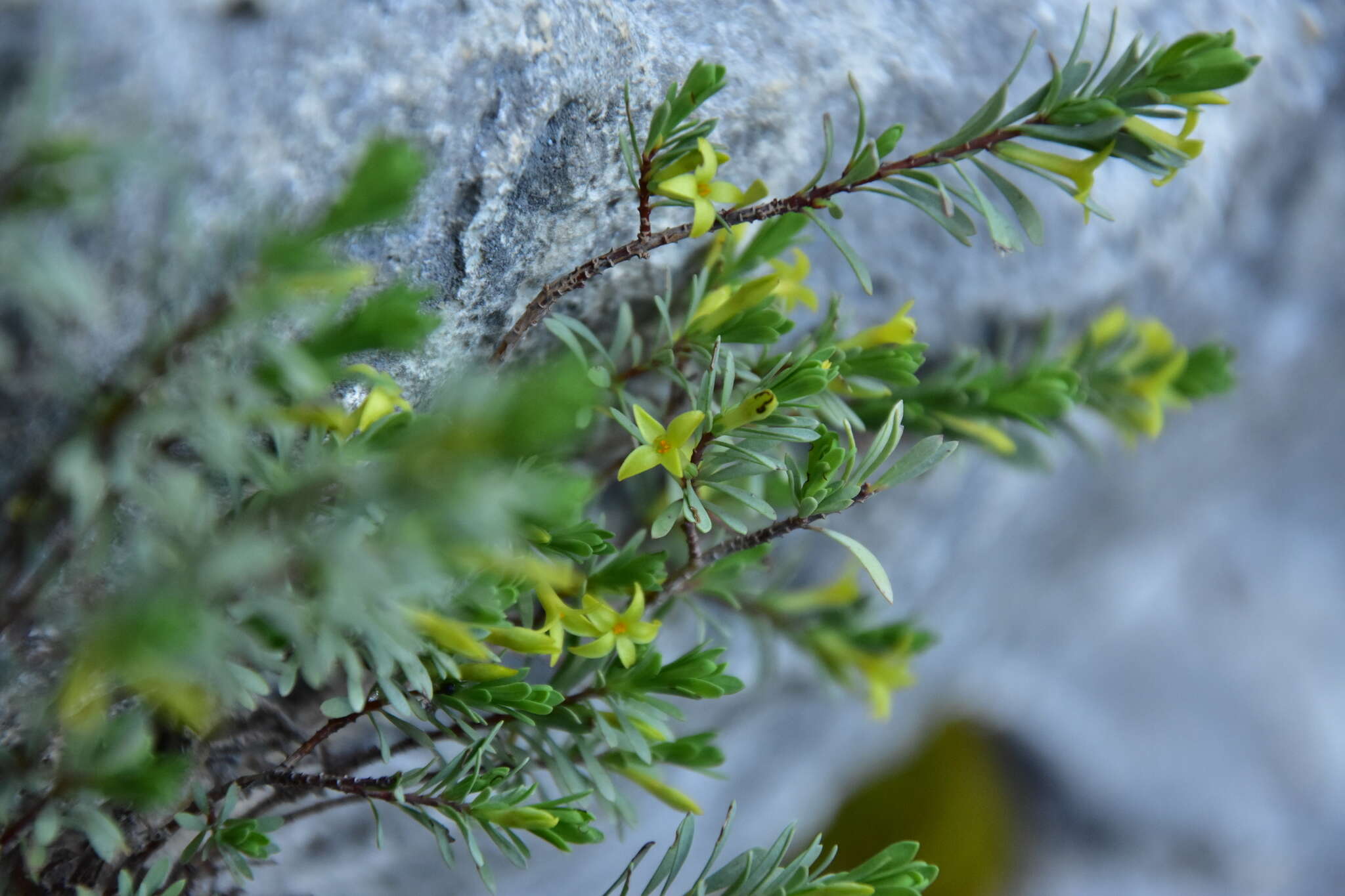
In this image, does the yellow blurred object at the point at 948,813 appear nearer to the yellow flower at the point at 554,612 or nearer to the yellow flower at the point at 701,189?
the yellow flower at the point at 554,612

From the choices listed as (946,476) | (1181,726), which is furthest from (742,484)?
(1181,726)

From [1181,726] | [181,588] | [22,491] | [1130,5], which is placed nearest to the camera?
[181,588]

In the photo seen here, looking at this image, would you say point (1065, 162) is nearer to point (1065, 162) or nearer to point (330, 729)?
point (1065, 162)

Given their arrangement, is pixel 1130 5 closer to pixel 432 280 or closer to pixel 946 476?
pixel 946 476

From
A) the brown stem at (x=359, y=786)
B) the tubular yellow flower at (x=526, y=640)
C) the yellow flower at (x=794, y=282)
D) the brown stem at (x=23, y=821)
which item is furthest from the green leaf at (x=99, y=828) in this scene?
the yellow flower at (x=794, y=282)

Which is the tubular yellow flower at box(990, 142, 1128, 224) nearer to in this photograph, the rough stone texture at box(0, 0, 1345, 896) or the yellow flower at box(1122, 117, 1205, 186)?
the yellow flower at box(1122, 117, 1205, 186)

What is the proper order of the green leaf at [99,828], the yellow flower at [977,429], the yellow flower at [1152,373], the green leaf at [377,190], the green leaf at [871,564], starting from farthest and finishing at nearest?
the yellow flower at [1152,373] → the yellow flower at [977,429] → the green leaf at [871,564] → the green leaf at [99,828] → the green leaf at [377,190]
